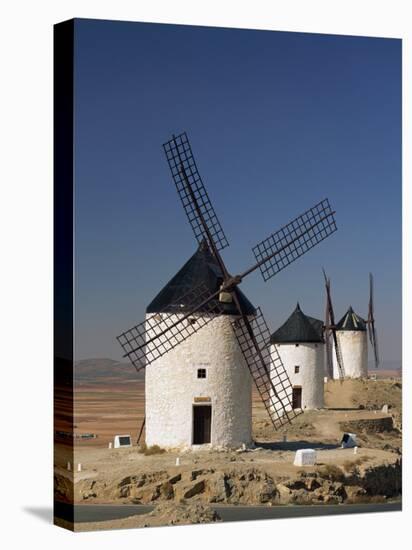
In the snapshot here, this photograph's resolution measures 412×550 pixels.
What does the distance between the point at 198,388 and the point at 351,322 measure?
688 cm

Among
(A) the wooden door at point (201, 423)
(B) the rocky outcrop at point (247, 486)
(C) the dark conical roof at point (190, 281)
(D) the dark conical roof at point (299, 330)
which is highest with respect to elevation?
(C) the dark conical roof at point (190, 281)

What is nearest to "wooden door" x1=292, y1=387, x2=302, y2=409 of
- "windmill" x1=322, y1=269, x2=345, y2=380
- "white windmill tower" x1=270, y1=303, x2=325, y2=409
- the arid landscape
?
"white windmill tower" x1=270, y1=303, x2=325, y2=409

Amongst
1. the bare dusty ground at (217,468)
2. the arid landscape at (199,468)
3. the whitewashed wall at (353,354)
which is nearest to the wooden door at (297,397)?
the bare dusty ground at (217,468)

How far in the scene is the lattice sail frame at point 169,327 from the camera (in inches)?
914

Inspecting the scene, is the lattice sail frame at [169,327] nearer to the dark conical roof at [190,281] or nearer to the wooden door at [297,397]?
the dark conical roof at [190,281]

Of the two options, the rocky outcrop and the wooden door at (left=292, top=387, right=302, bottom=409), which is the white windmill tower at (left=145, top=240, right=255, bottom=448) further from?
the wooden door at (left=292, top=387, right=302, bottom=409)

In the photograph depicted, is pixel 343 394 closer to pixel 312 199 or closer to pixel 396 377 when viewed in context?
pixel 396 377

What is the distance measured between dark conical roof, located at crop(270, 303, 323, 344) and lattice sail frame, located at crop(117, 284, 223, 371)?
1.97 m

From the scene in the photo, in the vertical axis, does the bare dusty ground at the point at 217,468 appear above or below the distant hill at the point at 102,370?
below

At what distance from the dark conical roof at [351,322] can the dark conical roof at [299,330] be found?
0.49 m

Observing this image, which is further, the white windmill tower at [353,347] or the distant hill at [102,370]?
the white windmill tower at [353,347]

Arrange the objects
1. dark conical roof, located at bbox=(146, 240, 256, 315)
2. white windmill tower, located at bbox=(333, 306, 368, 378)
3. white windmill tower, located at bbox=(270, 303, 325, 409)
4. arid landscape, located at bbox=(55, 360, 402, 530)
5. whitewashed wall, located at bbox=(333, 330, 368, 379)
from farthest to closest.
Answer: whitewashed wall, located at bbox=(333, 330, 368, 379)
white windmill tower, located at bbox=(333, 306, 368, 378)
white windmill tower, located at bbox=(270, 303, 325, 409)
dark conical roof, located at bbox=(146, 240, 256, 315)
arid landscape, located at bbox=(55, 360, 402, 530)

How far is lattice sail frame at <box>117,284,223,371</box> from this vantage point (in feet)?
76.2

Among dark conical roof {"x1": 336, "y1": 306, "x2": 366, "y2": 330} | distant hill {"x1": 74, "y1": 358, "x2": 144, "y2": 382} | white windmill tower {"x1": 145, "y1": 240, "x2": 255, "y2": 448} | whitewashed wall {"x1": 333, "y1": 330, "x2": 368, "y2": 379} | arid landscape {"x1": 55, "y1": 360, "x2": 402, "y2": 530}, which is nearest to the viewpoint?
distant hill {"x1": 74, "y1": 358, "x2": 144, "y2": 382}
